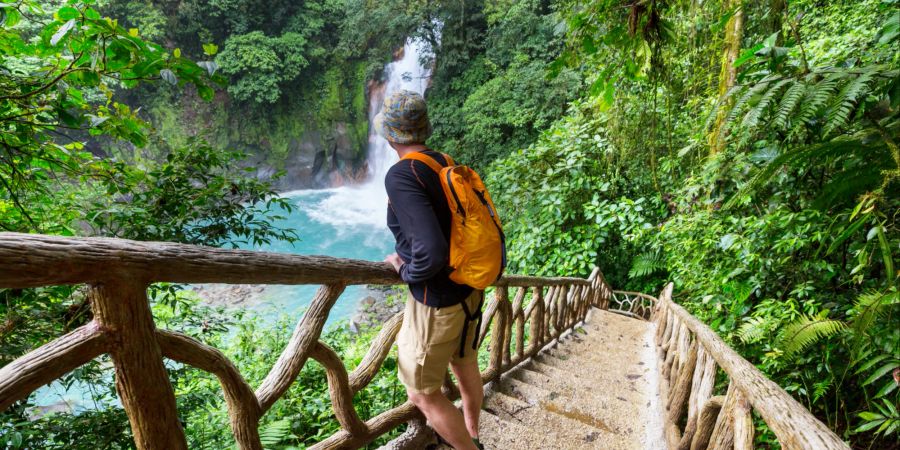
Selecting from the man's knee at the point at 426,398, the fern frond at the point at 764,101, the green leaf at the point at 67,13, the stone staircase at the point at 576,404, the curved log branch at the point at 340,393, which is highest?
the green leaf at the point at 67,13

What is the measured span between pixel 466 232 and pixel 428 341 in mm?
440

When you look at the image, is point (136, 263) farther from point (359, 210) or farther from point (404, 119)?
point (359, 210)

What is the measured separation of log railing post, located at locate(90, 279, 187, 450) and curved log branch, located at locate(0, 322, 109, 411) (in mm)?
26

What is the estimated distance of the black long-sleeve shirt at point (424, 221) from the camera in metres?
1.33

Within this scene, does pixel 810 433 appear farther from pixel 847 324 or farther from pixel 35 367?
pixel 847 324

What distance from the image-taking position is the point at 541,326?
11.7 feet

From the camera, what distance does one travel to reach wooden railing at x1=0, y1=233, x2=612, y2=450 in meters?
0.69

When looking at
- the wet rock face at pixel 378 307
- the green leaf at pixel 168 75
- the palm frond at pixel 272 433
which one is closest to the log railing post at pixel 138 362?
the green leaf at pixel 168 75

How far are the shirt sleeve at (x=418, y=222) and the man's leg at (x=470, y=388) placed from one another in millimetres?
622

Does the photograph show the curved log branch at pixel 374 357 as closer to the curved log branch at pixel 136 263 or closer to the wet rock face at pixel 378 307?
the curved log branch at pixel 136 263

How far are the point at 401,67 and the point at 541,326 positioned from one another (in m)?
17.3

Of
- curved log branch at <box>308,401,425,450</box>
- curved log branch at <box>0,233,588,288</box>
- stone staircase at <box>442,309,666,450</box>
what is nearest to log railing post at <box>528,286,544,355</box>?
stone staircase at <box>442,309,666,450</box>

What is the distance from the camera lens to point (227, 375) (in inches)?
43.4

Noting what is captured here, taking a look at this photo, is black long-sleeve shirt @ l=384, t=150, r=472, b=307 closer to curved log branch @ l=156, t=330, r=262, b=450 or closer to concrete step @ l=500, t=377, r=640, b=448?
curved log branch @ l=156, t=330, r=262, b=450
